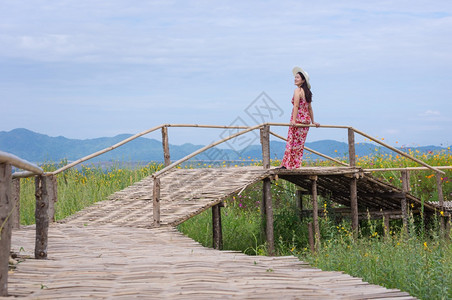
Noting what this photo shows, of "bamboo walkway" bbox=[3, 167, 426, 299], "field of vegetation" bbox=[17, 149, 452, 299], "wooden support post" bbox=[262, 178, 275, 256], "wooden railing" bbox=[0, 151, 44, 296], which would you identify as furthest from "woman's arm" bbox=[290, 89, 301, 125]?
"wooden railing" bbox=[0, 151, 44, 296]

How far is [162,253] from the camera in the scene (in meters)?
6.20

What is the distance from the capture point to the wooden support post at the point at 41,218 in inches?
224

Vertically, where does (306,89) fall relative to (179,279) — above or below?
above

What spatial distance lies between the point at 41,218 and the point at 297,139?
5811 mm

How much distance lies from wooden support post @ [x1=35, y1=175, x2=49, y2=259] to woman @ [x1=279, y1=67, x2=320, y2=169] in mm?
5473

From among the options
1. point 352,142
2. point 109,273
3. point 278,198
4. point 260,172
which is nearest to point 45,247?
point 109,273

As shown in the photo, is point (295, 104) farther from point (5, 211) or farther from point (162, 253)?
point (5, 211)

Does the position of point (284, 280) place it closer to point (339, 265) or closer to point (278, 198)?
point (339, 265)

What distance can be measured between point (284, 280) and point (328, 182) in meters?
8.39

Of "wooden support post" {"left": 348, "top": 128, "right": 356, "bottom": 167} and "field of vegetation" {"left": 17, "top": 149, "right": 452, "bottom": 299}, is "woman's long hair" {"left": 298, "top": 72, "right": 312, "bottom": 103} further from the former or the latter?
"field of vegetation" {"left": 17, "top": 149, "right": 452, "bottom": 299}

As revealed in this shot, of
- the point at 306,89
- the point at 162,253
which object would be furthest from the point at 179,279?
the point at 306,89

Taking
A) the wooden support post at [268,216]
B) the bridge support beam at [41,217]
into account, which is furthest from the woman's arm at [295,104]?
the bridge support beam at [41,217]

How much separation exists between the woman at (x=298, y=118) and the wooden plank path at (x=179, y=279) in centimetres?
480

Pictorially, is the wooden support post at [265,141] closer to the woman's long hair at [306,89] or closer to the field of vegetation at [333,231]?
the woman's long hair at [306,89]
